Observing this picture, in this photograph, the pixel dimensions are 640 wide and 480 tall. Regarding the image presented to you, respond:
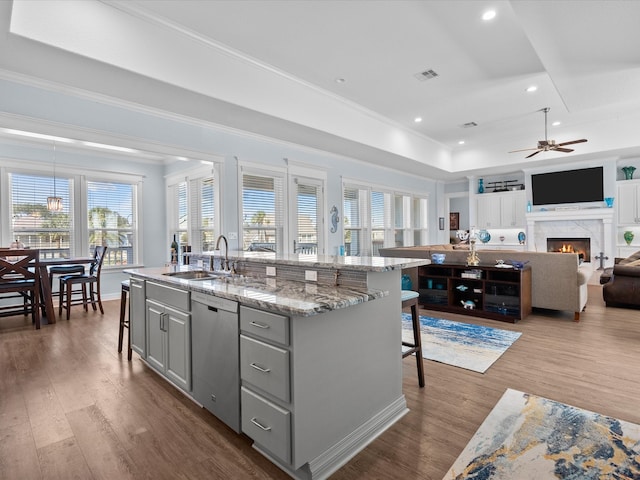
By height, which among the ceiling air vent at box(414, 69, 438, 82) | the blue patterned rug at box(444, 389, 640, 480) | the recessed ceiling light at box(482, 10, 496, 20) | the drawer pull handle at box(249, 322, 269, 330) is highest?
the recessed ceiling light at box(482, 10, 496, 20)

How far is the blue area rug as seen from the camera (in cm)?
332

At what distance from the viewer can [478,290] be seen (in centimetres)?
495

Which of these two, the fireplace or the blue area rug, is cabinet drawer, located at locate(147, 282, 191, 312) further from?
the fireplace

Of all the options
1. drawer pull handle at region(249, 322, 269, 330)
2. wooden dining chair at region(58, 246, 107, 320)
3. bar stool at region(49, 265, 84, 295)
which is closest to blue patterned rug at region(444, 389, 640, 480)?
drawer pull handle at region(249, 322, 269, 330)

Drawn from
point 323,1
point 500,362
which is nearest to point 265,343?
point 500,362

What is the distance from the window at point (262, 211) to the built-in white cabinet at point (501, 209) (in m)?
6.36

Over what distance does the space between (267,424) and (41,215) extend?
21.5ft

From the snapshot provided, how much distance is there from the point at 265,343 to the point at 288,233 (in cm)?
449

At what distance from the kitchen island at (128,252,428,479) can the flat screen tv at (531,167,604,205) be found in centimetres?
833

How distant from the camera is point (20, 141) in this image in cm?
576

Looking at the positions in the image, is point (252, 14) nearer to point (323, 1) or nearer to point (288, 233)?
point (323, 1)

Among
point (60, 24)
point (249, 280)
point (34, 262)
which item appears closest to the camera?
point (249, 280)

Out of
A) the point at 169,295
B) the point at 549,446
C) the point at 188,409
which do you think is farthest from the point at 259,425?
the point at 549,446

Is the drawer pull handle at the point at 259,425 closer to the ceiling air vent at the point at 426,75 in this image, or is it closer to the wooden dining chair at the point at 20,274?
the wooden dining chair at the point at 20,274
